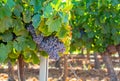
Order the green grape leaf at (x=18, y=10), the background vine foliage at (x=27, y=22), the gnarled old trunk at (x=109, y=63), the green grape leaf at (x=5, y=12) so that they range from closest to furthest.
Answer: the background vine foliage at (x=27, y=22), the green grape leaf at (x=5, y=12), the green grape leaf at (x=18, y=10), the gnarled old trunk at (x=109, y=63)

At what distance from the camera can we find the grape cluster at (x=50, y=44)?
119 inches

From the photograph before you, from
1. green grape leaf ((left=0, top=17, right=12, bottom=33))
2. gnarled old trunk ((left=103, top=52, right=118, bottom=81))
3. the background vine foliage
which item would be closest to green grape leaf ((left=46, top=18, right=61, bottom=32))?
the background vine foliage

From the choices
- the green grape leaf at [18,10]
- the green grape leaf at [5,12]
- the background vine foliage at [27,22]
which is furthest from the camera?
the green grape leaf at [18,10]

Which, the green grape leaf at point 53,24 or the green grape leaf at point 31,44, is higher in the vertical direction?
the green grape leaf at point 53,24

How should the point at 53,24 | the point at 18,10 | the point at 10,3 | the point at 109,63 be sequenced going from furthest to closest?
the point at 109,63 → the point at 18,10 → the point at 10,3 → the point at 53,24

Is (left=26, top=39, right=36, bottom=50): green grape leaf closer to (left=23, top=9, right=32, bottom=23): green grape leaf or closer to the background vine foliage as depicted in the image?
the background vine foliage

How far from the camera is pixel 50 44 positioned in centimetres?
303

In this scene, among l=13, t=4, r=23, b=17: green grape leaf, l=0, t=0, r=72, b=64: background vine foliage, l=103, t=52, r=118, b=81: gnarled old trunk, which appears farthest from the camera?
l=103, t=52, r=118, b=81: gnarled old trunk

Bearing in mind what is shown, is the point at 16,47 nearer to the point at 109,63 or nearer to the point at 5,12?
the point at 5,12

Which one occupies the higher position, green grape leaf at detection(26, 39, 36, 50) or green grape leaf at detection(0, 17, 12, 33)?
green grape leaf at detection(0, 17, 12, 33)

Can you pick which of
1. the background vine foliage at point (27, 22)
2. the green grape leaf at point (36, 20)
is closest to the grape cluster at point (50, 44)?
the background vine foliage at point (27, 22)

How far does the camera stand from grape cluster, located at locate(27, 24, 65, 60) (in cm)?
303

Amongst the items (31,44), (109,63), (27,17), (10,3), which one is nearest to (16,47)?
(31,44)

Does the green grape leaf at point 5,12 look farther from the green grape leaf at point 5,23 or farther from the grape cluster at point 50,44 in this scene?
the grape cluster at point 50,44
